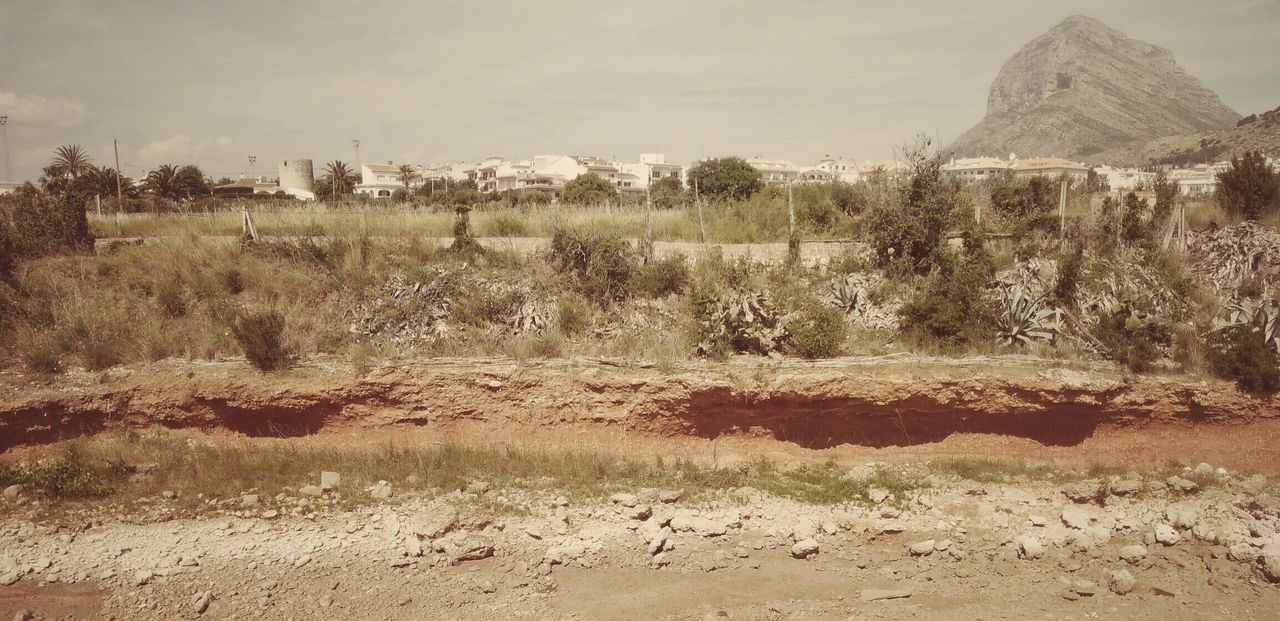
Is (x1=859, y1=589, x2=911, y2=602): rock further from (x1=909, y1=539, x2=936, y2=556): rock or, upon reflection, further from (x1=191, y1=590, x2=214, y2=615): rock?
(x1=191, y1=590, x2=214, y2=615): rock

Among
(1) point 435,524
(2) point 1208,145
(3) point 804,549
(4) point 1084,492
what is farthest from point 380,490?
(2) point 1208,145

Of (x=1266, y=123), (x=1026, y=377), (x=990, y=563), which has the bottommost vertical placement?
(x=990, y=563)

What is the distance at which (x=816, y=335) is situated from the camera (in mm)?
9164

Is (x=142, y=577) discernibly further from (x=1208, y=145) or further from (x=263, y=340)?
(x=1208, y=145)

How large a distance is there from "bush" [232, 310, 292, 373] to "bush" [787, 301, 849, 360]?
739cm

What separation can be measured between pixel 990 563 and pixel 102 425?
1117 cm

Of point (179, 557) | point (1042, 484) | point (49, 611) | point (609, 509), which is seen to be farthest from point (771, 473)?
point (49, 611)

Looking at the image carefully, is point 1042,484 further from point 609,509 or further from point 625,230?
point 625,230

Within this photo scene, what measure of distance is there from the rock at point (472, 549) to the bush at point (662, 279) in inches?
257

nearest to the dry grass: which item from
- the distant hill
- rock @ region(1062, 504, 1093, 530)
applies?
rock @ region(1062, 504, 1093, 530)

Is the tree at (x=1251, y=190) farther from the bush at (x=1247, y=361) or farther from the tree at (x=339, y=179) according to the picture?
the tree at (x=339, y=179)

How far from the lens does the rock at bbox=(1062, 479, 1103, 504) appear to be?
7.30 m

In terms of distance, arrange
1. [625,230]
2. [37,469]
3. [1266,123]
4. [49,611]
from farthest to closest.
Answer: [1266,123] → [625,230] → [37,469] → [49,611]

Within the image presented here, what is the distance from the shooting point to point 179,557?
6273 mm
